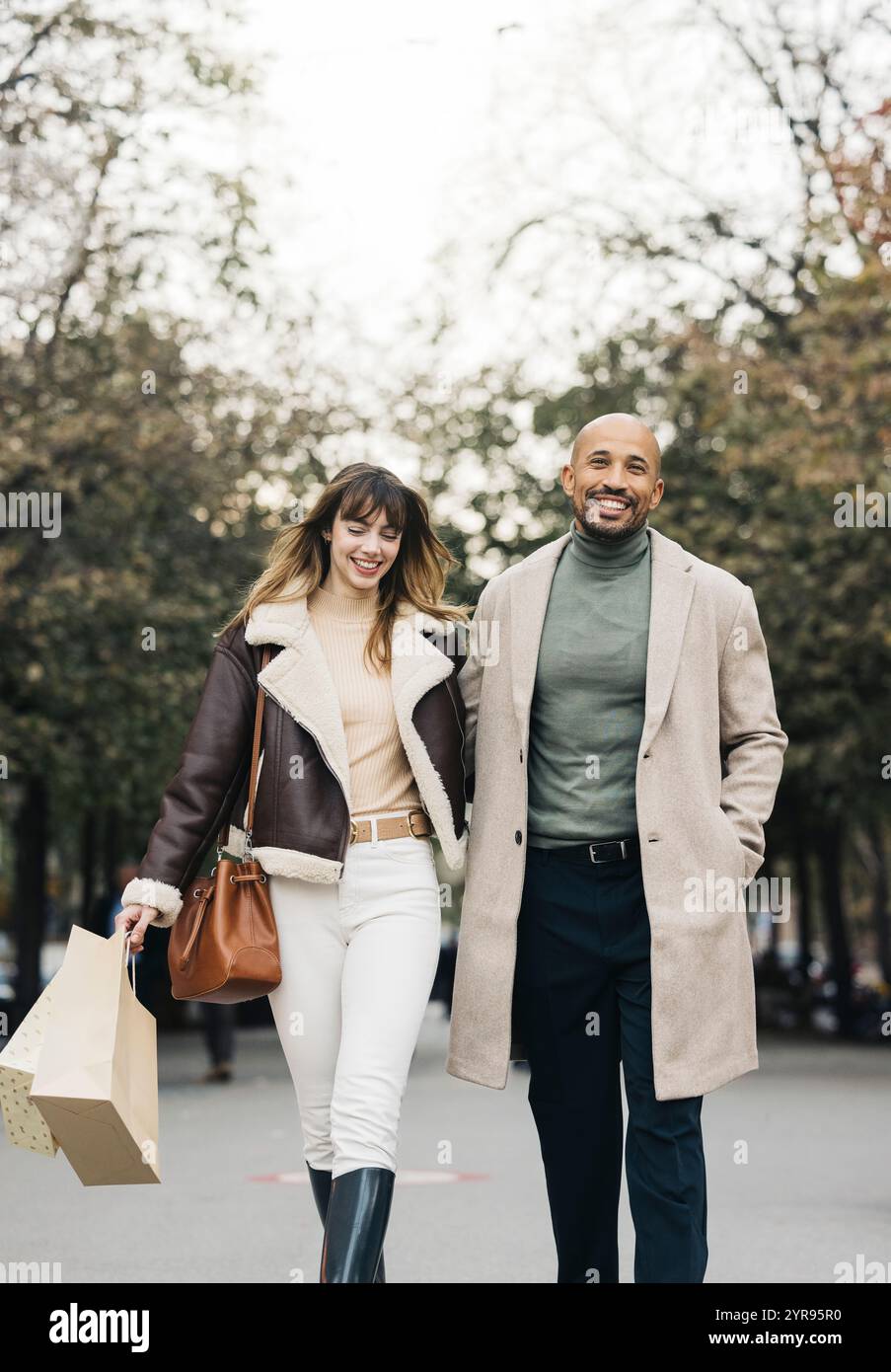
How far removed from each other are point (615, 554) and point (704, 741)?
1.77 feet

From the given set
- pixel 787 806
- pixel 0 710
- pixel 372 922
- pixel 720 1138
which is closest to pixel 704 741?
pixel 372 922

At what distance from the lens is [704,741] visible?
16.1ft

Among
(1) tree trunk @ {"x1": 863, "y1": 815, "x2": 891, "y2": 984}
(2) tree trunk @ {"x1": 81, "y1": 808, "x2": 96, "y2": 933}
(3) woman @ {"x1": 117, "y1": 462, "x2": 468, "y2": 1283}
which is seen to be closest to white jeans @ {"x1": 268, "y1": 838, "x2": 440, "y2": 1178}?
(3) woman @ {"x1": 117, "y1": 462, "x2": 468, "y2": 1283}


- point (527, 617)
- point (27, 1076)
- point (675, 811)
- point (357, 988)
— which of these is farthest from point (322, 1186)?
point (527, 617)

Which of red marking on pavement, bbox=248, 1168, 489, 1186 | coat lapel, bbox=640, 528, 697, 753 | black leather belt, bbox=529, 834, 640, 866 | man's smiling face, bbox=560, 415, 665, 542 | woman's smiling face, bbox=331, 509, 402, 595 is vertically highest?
man's smiling face, bbox=560, 415, 665, 542

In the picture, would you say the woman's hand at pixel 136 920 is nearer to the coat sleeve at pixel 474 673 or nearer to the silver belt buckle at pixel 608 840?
the coat sleeve at pixel 474 673

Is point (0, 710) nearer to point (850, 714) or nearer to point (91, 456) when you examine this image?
point (91, 456)

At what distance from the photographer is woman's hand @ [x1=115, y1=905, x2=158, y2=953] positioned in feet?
15.8

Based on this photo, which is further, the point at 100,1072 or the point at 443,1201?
the point at 443,1201

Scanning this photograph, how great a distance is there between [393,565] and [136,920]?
112 cm

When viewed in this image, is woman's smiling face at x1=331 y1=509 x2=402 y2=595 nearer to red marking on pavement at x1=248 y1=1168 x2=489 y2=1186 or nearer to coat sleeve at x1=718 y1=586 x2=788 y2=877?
coat sleeve at x1=718 y1=586 x2=788 y2=877

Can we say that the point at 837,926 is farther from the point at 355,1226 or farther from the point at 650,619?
the point at 355,1226

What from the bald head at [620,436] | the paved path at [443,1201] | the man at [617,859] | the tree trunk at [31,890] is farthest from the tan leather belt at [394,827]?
the tree trunk at [31,890]

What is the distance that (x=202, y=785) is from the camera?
4918mm
